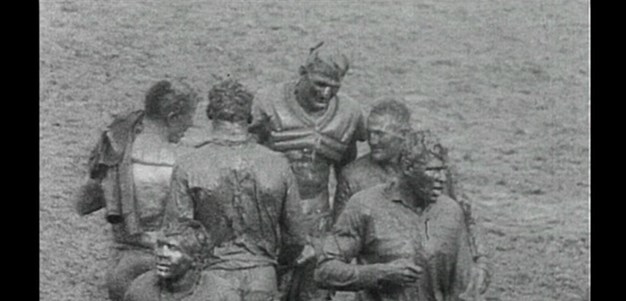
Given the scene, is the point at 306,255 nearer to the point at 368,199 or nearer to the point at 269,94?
the point at 368,199

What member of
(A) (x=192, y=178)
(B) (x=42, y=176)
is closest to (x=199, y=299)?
(A) (x=192, y=178)

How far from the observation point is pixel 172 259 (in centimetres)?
935

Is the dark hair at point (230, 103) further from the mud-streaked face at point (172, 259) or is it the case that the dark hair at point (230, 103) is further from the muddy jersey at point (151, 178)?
the mud-streaked face at point (172, 259)

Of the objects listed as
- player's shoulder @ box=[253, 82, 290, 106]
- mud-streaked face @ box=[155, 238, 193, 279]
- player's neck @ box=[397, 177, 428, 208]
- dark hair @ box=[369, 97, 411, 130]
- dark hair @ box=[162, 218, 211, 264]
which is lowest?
mud-streaked face @ box=[155, 238, 193, 279]

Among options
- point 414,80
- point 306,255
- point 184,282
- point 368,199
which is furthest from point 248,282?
point 414,80

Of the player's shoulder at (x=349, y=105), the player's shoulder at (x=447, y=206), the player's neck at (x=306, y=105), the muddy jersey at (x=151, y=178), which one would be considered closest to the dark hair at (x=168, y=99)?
the muddy jersey at (x=151, y=178)

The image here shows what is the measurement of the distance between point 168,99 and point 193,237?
3.21 feet

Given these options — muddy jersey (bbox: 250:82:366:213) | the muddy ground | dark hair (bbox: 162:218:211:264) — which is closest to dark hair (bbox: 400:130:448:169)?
muddy jersey (bbox: 250:82:366:213)

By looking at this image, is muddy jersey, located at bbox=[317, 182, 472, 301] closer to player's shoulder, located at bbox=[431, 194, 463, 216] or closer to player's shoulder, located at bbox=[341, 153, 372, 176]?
player's shoulder, located at bbox=[431, 194, 463, 216]

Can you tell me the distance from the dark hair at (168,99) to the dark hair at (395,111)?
633mm

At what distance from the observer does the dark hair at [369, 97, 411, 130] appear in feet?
33.1

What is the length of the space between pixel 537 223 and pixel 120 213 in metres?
1.46

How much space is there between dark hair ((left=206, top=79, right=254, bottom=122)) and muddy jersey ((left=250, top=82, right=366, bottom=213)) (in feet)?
0.97

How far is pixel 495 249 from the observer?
10.3m
